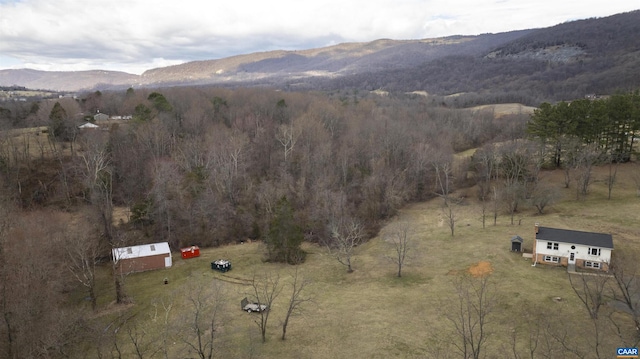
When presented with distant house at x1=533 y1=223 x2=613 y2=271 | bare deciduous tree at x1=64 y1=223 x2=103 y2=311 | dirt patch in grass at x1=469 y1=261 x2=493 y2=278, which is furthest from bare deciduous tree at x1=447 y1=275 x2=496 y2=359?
bare deciduous tree at x1=64 y1=223 x2=103 y2=311

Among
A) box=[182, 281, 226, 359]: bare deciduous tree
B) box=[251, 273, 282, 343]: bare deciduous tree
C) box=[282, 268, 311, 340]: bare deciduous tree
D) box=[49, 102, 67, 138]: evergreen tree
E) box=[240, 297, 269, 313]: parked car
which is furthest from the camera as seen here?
box=[49, 102, 67, 138]: evergreen tree

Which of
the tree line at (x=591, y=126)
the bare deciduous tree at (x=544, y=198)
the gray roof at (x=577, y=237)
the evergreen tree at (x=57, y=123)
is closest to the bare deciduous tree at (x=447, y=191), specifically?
the bare deciduous tree at (x=544, y=198)

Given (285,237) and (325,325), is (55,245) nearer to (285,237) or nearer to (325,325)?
(285,237)

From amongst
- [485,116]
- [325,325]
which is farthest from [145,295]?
[485,116]

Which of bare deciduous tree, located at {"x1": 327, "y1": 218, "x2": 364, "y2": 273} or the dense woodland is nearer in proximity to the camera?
bare deciduous tree, located at {"x1": 327, "y1": 218, "x2": 364, "y2": 273}

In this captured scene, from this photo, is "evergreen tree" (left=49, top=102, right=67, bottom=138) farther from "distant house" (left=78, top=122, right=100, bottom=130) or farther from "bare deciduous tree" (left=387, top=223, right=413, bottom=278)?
"bare deciduous tree" (left=387, top=223, right=413, bottom=278)

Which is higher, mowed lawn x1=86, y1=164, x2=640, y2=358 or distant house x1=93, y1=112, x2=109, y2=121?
distant house x1=93, y1=112, x2=109, y2=121

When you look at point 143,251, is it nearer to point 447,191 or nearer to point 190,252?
point 190,252

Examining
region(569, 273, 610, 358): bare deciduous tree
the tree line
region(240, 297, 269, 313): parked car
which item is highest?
the tree line
